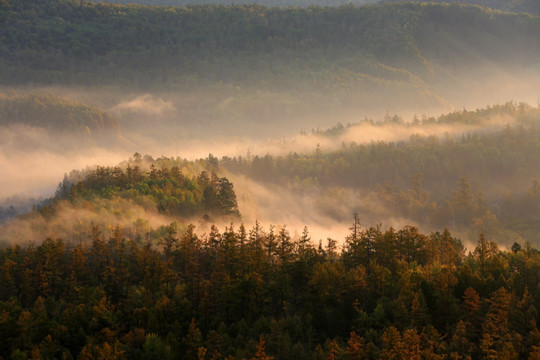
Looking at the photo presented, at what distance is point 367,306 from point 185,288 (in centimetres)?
4028

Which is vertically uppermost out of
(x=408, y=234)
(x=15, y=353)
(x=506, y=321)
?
(x=408, y=234)

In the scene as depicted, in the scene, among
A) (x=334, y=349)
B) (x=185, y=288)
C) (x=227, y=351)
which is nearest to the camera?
(x=334, y=349)

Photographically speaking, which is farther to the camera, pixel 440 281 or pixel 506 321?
pixel 440 281

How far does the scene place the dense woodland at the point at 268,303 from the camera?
119625 mm

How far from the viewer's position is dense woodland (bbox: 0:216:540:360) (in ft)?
392

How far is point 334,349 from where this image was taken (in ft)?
378

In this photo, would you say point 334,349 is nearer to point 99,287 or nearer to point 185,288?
point 185,288

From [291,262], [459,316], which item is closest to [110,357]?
[291,262]

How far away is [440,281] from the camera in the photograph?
447 ft

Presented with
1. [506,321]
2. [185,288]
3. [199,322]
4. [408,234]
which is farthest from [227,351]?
[408,234]

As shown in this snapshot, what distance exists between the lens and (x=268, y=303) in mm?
142750

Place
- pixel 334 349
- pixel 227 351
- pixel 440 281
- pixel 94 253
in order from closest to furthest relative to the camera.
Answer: pixel 334 349
pixel 227 351
pixel 440 281
pixel 94 253

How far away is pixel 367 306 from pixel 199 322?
117ft

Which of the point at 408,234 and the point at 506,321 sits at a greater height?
the point at 408,234
